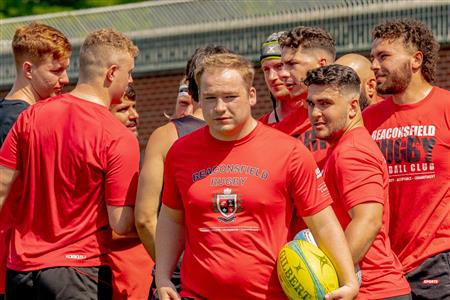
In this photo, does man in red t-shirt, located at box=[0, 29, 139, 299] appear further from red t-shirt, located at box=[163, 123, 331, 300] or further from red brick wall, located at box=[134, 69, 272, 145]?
red brick wall, located at box=[134, 69, 272, 145]

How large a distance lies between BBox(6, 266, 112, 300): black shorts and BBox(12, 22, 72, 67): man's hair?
5.23ft

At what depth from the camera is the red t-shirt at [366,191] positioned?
686 cm

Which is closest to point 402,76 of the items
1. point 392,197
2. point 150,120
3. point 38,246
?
point 392,197

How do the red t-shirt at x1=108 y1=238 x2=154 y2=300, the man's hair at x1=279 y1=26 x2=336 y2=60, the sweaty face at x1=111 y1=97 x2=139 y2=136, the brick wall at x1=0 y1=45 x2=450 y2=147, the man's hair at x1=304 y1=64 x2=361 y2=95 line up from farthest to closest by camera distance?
1. the brick wall at x1=0 y1=45 x2=450 y2=147
2. the sweaty face at x1=111 y1=97 x2=139 y2=136
3. the man's hair at x1=279 y1=26 x2=336 y2=60
4. the red t-shirt at x1=108 y1=238 x2=154 y2=300
5. the man's hair at x1=304 y1=64 x2=361 y2=95

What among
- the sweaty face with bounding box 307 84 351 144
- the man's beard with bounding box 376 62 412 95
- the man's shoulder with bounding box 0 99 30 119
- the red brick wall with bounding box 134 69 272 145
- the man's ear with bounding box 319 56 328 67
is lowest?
the sweaty face with bounding box 307 84 351 144

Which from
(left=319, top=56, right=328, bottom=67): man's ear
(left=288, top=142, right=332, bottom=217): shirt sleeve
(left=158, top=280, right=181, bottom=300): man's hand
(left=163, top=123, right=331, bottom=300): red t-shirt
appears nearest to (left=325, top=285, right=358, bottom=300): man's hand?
(left=163, top=123, right=331, bottom=300): red t-shirt

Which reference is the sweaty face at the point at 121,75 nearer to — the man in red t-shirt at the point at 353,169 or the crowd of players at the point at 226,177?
the crowd of players at the point at 226,177

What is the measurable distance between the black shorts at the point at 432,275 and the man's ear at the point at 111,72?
2385 mm

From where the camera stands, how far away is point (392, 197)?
7.86m

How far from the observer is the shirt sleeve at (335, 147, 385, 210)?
682 cm

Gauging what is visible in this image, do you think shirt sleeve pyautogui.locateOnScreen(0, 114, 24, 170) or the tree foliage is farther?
the tree foliage

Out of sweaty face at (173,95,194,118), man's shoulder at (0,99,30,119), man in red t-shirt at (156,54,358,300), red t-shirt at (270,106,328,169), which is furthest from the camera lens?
sweaty face at (173,95,194,118)

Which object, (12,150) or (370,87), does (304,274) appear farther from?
(370,87)

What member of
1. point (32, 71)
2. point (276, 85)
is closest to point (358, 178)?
point (276, 85)
